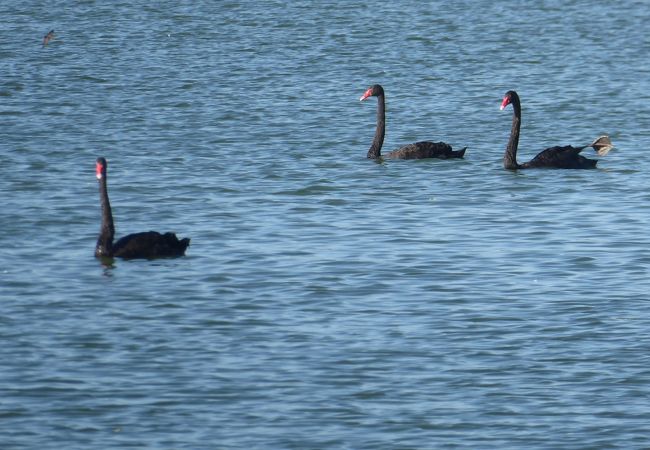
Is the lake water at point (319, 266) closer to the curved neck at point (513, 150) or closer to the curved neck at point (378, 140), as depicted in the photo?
the curved neck at point (378, 140)

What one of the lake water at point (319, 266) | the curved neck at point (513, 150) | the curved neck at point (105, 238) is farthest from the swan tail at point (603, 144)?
the curved neck at point (105, 238)

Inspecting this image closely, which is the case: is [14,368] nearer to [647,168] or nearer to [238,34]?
[647,168]

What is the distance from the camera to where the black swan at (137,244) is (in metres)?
19.4

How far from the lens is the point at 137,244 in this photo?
765 inches

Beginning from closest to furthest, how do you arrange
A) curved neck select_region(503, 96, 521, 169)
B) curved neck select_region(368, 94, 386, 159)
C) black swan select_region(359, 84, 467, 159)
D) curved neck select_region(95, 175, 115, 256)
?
curved neck select_region(95, 175, 115, 256), curved neck select_region(503, 96, 521, 169), black swan select_region(359, 84, 467, 159), curved neck select_region(368, 94, 386, 159)

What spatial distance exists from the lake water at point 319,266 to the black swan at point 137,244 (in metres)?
0.15

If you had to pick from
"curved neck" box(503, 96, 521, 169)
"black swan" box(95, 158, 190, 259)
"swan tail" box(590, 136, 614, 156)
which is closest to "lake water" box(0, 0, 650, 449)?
"black swan" box(95, 158, 190, 259)

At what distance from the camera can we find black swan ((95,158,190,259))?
19438mm

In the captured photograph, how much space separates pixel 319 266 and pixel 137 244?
1.96 m

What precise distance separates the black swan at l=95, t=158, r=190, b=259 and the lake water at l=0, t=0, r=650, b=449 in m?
0.15

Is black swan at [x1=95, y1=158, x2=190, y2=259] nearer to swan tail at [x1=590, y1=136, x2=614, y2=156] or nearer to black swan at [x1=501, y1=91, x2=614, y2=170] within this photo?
black swan at [x1=501, y1=91, x2=614, y2=170]

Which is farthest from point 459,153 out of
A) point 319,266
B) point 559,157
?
point 319,266

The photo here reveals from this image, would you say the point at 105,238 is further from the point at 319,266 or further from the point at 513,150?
the point at 513,150

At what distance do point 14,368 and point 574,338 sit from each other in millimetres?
4972
